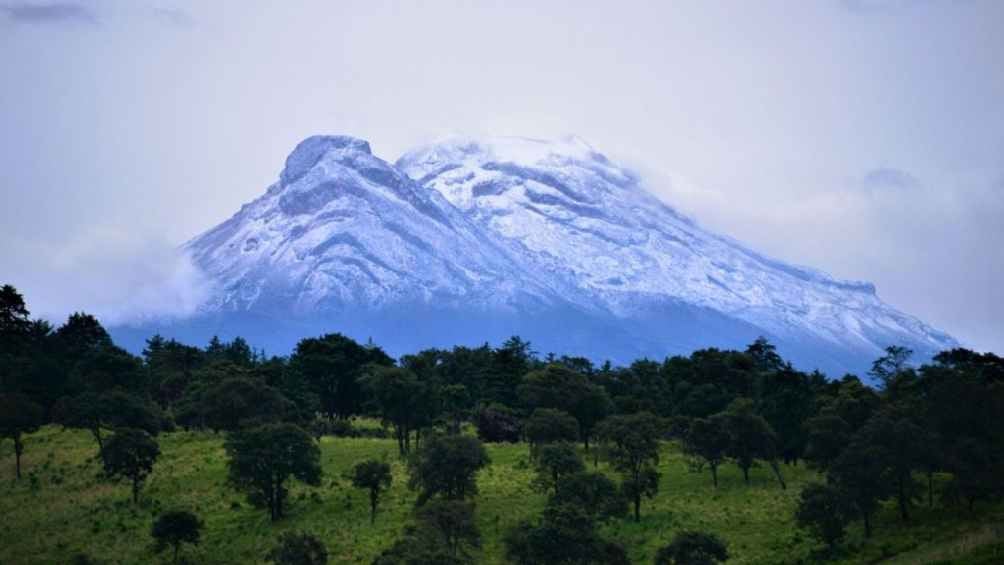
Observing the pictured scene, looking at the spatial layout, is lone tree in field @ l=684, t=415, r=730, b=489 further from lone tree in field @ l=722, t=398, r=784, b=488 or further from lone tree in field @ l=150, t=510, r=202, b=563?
lone tree in field @ l=150, t=510, r=202, b=563

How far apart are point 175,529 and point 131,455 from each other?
14.8m

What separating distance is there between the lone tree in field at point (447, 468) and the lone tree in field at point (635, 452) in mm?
12378

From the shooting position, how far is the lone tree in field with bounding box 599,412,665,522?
80.2 metres

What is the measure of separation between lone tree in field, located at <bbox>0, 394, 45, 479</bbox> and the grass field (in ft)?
8.52

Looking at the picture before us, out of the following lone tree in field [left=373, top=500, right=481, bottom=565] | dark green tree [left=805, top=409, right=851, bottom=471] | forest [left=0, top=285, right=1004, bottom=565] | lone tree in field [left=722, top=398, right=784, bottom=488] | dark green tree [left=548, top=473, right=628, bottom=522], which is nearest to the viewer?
lone tree in field [left=373, top=500, right=481, bottom=565]

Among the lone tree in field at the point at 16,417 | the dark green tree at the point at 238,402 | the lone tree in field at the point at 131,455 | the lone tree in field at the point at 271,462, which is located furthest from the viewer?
the dark green tree at the point at 238,402

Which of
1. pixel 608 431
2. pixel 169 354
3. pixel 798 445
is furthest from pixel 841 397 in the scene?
pixel 169 354

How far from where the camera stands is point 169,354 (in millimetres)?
A: 133875

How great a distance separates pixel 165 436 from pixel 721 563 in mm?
65328

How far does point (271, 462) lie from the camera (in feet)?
261

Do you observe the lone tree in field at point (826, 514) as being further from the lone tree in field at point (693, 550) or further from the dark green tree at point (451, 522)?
the dark green tree at point (451, 522)

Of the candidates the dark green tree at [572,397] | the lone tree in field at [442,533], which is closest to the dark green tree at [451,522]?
the lone tree in field at [442,533]

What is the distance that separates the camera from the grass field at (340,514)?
68938mm

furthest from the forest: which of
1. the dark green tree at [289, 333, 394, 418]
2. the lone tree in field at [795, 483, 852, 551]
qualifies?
the dark green tree at [289, 333, 394, 418]
